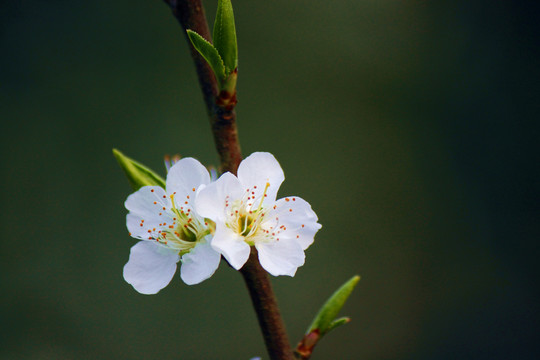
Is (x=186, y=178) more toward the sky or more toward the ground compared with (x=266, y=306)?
more toward the sky

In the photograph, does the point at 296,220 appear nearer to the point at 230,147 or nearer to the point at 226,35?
the point at 230,147

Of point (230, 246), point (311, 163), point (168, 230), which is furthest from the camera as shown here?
point (311, 163)

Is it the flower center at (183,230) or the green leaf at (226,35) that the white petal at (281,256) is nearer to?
the flower center at (183,230)

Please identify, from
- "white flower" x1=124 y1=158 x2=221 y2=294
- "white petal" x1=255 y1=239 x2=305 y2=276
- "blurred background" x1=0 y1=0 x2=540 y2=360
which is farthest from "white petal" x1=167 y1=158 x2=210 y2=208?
"blurred background" x1=0 y1=0 x2=540 y2=360

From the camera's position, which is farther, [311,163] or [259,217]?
[311,163]

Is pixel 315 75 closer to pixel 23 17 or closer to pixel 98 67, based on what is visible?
pixel 98 67

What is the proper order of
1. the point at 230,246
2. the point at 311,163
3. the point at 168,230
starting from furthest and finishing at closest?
the point at 311,163, the point at 168,230, the point at 230,246

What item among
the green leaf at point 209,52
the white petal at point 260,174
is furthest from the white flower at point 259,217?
the green leaf at point 209,52

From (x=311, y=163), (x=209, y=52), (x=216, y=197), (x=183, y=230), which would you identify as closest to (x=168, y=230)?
(x=183, y=230)
